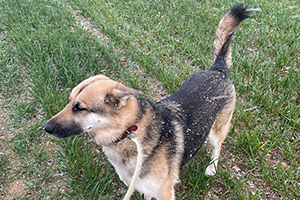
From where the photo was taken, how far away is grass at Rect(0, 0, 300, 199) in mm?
2529

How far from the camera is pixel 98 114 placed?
72.4 inches

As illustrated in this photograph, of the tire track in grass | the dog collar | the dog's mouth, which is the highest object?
the dog's mouth

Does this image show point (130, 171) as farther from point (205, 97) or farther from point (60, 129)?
point (205, 97)

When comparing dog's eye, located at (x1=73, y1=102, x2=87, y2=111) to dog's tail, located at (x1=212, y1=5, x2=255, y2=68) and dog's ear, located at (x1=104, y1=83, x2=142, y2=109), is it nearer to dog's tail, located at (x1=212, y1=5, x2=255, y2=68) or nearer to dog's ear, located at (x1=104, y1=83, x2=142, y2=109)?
dog's ear, located at (x1=104, y1=83, x2=142, y2=109)

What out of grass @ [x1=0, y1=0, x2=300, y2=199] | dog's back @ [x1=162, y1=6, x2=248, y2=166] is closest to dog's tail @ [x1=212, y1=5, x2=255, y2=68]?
dog's back @ [x1=162, y1=6, x2=248, y2=166]

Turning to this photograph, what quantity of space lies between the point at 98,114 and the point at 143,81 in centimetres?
208

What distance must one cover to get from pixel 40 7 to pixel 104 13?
1.60m

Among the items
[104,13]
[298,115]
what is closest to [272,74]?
[298,115]

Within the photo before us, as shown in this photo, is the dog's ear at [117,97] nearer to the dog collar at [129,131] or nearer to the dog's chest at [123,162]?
the dog collar at [129,131]

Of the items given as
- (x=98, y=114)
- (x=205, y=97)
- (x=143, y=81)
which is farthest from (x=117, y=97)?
(x=143, y=81)

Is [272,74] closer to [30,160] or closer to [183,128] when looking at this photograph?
[183,128]

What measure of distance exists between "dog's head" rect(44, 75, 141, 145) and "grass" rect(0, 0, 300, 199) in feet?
2.39

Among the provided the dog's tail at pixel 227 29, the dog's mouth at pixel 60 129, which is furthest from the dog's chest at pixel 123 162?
the dog's tail at pixel 227 29

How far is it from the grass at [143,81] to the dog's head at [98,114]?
28.7 inches
